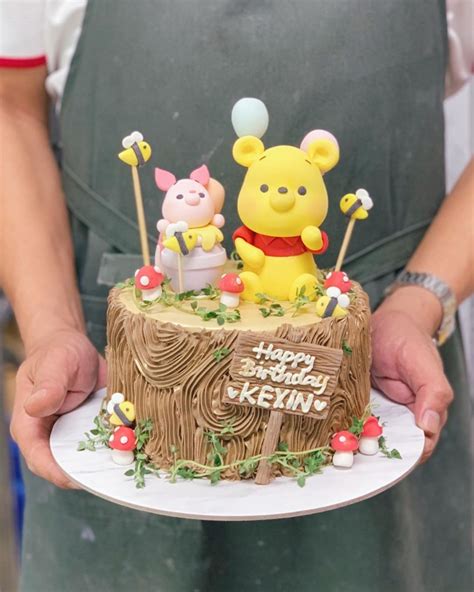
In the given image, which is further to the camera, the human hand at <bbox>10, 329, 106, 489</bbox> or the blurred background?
the blurred background

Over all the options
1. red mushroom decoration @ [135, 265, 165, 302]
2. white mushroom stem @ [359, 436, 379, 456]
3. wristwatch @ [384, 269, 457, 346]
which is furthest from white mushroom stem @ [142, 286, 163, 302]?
wristwatch @ [384, 269, 457, 346]

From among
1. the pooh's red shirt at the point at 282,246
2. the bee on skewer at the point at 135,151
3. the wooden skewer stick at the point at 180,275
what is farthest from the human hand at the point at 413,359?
the bee on skewer at the point at 135,151

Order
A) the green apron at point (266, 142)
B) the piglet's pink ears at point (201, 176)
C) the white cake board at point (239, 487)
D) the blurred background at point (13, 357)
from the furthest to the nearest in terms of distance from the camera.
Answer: the blurred background at point (13, 357), the green apron at point (266, 142), the piglet's pink ears at point (201, 176), the white cake board at point (239, 487)

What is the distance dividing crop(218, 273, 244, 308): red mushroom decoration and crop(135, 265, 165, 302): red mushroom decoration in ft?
0.27

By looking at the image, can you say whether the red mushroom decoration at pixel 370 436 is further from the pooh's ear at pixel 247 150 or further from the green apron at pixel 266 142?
the pooh's ear at pixel 247 150

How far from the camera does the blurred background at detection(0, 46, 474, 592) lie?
1.90m

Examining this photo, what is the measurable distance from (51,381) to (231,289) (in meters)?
0.26

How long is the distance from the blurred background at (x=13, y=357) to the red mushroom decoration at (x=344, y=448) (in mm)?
961

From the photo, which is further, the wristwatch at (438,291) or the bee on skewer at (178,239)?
the wristwatch at (438,291)

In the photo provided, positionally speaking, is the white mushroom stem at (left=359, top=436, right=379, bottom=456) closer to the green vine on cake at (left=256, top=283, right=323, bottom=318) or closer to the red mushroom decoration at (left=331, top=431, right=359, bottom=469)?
the red mushroom decoration at (left=331, top=431, right=359, bottom=469)

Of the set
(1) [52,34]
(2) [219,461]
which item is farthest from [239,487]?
(1) [52,34]

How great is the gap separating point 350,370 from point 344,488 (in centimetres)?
17

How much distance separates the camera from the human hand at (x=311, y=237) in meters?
1.10

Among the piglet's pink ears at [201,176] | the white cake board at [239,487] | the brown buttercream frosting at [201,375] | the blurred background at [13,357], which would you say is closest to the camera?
the white cake board at [239,487]
